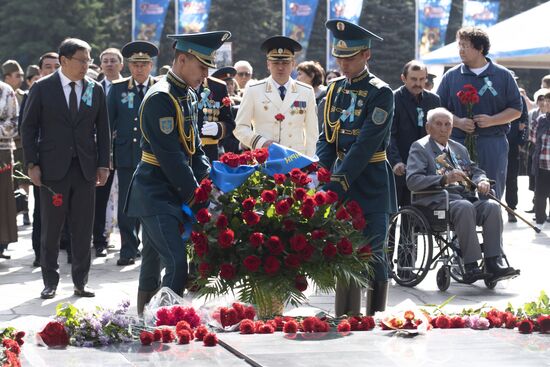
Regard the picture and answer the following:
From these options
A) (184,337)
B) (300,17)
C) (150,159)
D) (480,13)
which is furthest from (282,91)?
(300,17)

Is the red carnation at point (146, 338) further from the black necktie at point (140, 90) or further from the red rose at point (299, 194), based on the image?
the black necktie at point (140, 90)

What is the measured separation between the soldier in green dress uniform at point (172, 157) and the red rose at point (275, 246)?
0.75 metres

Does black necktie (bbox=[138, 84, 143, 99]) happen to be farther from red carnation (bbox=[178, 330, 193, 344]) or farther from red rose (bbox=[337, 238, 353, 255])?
red carnation (bbox=[178, 330, 193, 344])

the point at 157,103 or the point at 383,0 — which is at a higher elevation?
the point at 383,0

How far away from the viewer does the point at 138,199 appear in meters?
6.14

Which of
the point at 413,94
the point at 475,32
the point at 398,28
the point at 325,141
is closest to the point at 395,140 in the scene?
the point at 413,94

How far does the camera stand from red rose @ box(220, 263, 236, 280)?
5.34 m

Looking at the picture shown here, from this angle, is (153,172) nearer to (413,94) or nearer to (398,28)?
(413,94)

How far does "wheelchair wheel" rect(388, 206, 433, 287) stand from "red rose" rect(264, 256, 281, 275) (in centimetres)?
431

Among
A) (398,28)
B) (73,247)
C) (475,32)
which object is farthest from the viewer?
(398,28)

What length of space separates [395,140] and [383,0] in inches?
1879

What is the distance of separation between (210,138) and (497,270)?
2.71 meters

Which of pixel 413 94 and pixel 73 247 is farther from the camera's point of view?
pixel 413 94

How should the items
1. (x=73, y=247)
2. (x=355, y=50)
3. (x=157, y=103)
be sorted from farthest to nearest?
(x=73, y=247) < (x=355, y=50) < (x=157, y=103)
